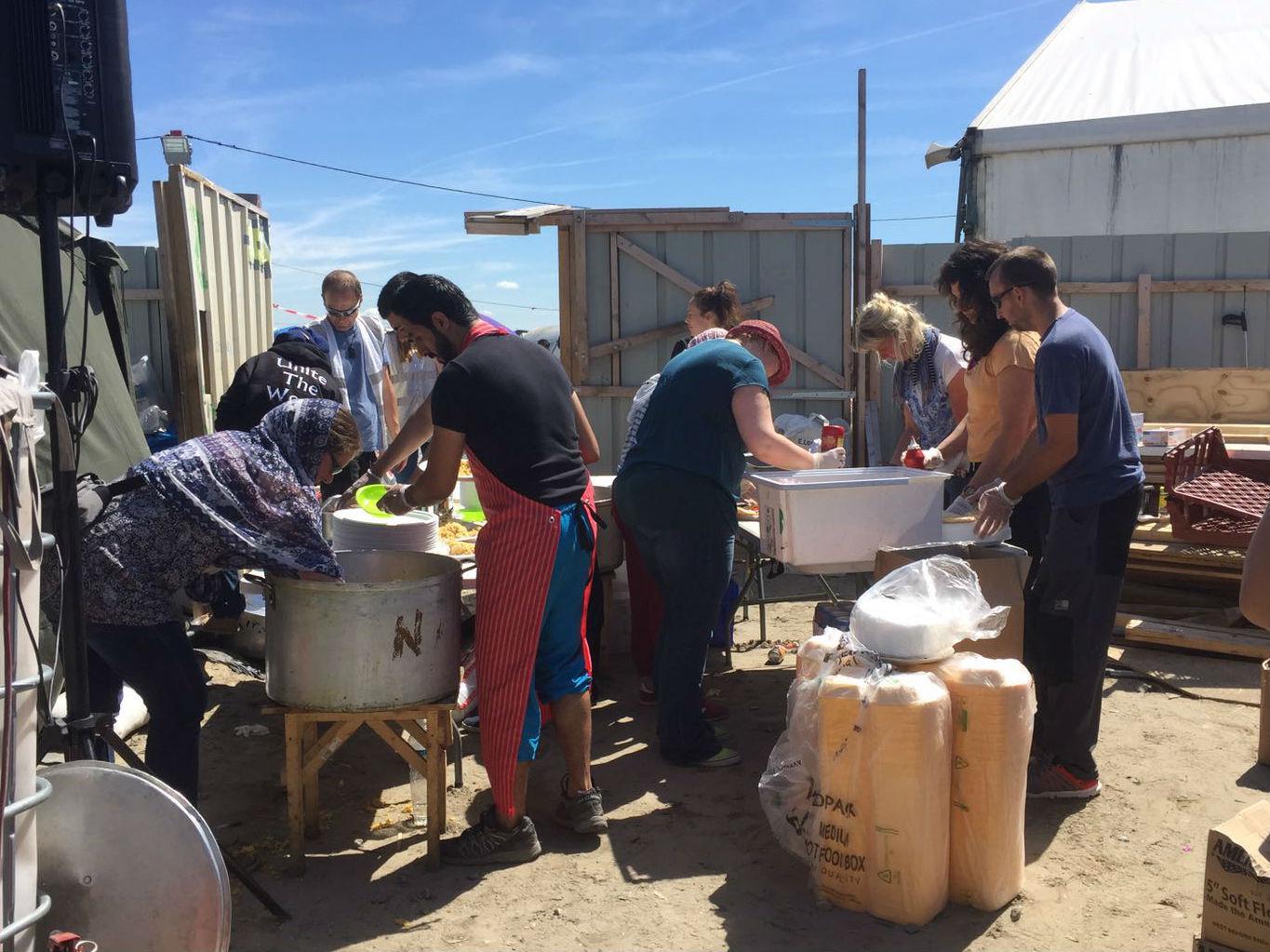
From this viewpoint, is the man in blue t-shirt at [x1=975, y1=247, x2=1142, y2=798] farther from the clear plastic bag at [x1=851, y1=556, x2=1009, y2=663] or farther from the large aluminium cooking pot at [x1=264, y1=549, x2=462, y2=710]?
the large aluminium cooking pot at [x1=264, y1=549, x2=462, y2=710]

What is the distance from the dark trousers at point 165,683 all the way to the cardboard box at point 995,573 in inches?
84.8

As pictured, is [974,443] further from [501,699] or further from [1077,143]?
[1077,143]

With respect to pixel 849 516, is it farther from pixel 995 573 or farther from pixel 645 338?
pixel 645 338

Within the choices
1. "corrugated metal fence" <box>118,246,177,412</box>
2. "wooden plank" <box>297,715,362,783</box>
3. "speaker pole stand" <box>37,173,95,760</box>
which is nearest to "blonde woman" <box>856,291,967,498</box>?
"wooden plank" <box>297,715,362,783</box>

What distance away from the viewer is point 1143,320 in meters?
8.41

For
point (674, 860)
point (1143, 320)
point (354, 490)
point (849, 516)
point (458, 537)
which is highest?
point (1143, 320)

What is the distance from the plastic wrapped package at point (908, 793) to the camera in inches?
105

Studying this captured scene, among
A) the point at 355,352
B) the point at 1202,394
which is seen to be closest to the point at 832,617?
the point at 355,352

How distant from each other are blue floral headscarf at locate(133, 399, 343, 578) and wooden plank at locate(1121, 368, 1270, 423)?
6.94 m

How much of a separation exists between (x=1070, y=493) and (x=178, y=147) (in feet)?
21.7

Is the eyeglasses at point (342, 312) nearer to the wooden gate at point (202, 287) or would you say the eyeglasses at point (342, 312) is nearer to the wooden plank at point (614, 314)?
the wooden gate at point (202, 287)

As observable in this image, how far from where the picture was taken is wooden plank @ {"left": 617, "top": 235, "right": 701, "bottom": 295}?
28.0ft

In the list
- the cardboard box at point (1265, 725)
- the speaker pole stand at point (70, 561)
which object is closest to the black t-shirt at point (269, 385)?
the speaker pole stand at point (70, 561)

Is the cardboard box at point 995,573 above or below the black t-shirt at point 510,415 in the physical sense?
below
